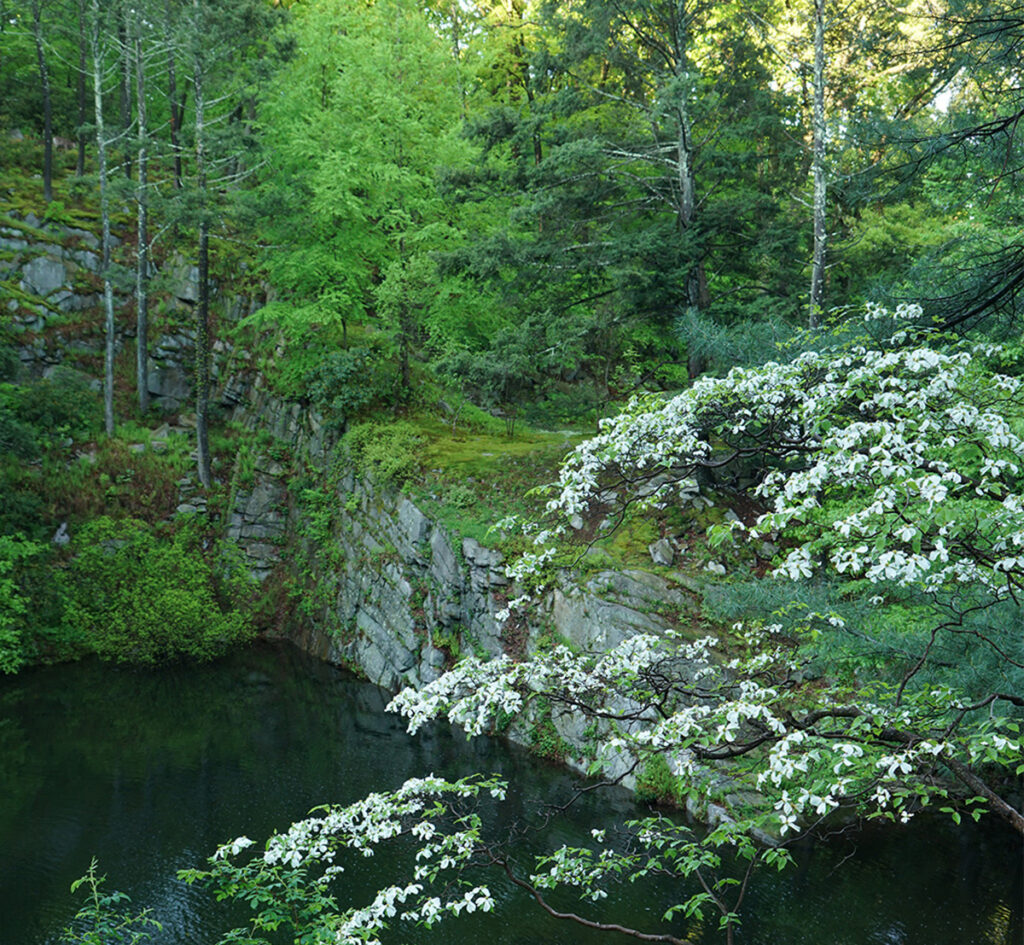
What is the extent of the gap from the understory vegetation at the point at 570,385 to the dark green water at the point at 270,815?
1.71 feet

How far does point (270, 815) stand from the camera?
34.3 ft

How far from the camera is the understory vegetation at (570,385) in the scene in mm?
4703

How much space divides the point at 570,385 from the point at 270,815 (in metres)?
11.6

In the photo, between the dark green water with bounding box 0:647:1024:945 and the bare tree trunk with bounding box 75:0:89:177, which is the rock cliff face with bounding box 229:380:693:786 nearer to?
the dark green water with bounding box 0:647:1024:945

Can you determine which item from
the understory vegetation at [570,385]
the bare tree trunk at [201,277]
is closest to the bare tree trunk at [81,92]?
the understory vegetation at [570,385]

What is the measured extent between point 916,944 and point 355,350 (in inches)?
613

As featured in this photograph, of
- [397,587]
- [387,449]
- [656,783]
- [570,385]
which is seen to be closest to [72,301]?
[387,449]

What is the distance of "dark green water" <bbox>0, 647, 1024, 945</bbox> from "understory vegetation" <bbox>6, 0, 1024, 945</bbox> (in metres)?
0.52

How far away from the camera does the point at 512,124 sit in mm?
14969

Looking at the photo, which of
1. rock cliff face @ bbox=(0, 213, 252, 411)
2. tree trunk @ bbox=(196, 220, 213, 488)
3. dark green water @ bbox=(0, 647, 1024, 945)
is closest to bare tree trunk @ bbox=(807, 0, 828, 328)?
dark green water @ bbox=(0, 647, 1024, 945)

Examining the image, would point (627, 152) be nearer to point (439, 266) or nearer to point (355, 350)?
point (439, 266)

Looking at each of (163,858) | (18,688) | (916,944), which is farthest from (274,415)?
(916,944)

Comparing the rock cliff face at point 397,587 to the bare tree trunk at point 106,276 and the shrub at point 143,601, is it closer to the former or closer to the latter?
the shrub at point 143,601

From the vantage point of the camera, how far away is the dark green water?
26.3ft
